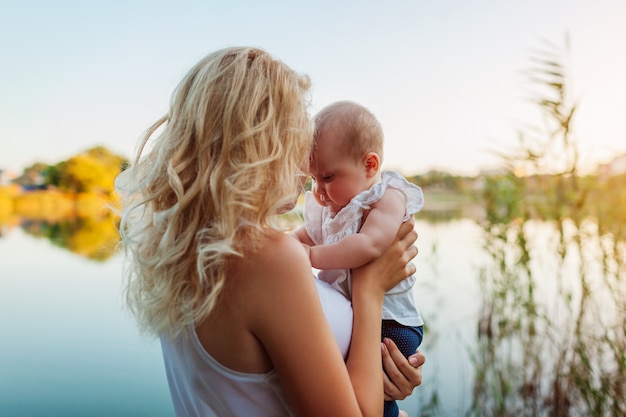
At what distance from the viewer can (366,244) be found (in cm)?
134

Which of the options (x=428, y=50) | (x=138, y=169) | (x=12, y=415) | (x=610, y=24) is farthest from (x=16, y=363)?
(x=428, y=50)

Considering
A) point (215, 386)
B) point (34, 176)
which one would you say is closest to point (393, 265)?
point (215, 386)

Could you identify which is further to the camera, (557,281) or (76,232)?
(76,232)

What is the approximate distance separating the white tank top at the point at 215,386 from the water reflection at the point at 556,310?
9.05 feet

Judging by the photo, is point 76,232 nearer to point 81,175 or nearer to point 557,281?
point 81,175

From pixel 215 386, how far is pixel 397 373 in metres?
0.50

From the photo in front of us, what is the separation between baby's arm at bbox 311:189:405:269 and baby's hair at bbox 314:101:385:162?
0.22 meters

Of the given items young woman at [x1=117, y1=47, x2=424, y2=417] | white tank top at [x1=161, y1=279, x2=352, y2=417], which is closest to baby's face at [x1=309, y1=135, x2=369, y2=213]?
young woman at [x1=117, y1=47, x2=424, y2=417]

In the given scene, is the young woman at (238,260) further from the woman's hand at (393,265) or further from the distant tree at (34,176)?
the distant tree at (34,176)

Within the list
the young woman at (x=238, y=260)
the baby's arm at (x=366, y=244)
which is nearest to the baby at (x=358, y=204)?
the baby's arm at (x=366, y=244)

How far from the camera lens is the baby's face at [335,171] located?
153 centimetres

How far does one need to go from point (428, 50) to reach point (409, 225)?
11.7 m

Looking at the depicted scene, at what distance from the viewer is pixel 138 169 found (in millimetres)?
1201

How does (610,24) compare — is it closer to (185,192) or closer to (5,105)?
(185,192)
